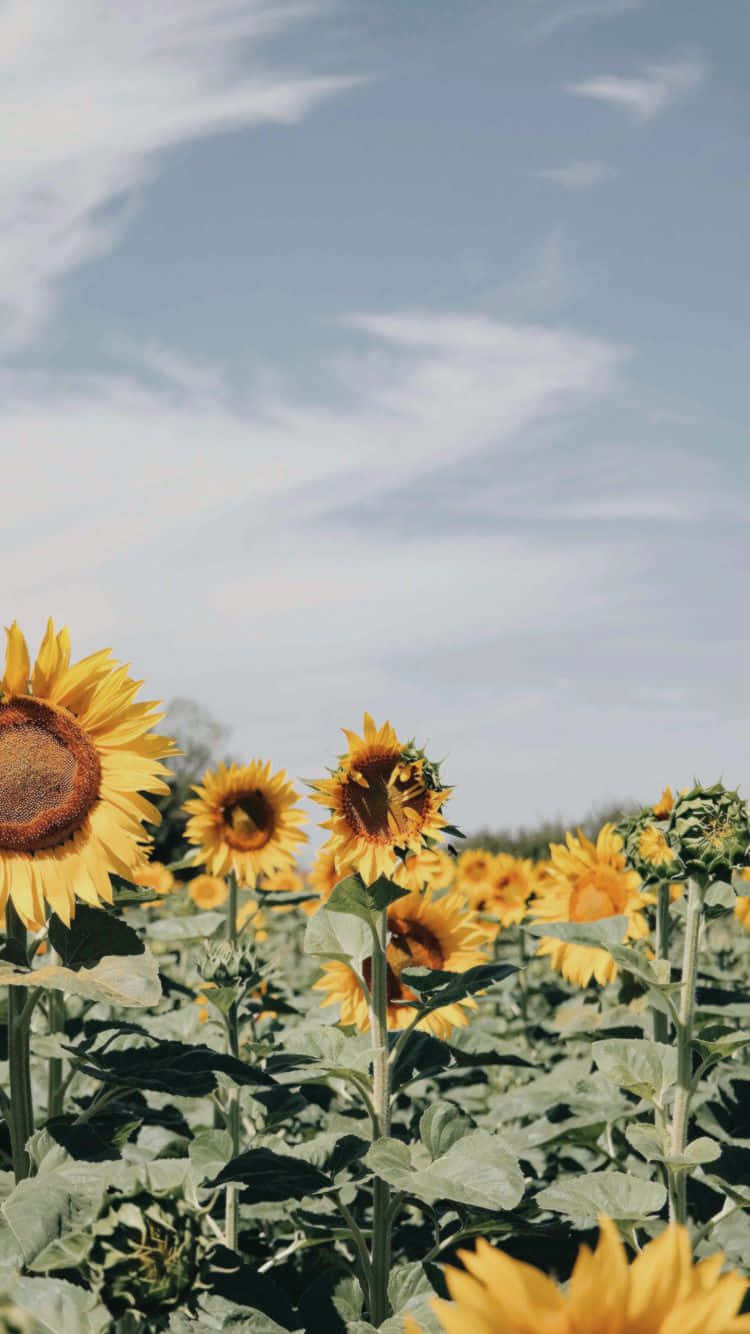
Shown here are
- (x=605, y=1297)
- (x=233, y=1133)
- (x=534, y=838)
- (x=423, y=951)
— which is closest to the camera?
(x=605, y=1297)

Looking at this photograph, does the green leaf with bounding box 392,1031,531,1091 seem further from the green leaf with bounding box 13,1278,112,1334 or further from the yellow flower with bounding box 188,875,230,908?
the yellow flower with bounding box 188,875,230,908

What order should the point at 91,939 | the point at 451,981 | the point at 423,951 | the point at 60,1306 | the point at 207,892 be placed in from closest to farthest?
the point at 60,1306 < the point at 91,939 < the point at 451,981 < the point at 423,951 < the point at 207,892

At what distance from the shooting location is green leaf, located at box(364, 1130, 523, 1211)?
2779 millimetres

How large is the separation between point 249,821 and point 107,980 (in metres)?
2.95

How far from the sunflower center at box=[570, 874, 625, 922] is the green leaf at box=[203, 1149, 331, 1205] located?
104 inches

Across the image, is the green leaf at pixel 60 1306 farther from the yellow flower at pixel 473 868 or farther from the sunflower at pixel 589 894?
the yellow flower at pixel 473 868

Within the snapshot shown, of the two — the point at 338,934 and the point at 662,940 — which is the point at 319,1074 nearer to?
the point at 338,934

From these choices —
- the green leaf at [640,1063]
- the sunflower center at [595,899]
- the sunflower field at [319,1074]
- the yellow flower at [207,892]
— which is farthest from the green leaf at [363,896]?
the yellow flower at [207,892]

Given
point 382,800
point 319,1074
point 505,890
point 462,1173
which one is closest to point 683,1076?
point 462,1173

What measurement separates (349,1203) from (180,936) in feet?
3.74

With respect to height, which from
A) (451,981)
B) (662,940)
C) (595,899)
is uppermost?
(595,899)

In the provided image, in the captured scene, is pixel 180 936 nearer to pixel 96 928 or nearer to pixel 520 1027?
pixel 96 928

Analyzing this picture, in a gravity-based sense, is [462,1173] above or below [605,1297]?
below

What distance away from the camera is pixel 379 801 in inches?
136
